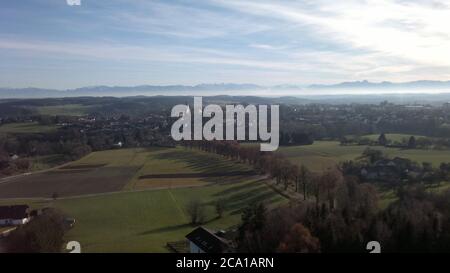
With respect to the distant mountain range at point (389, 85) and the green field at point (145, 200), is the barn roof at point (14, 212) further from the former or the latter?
the distant mountain range at point (389, 85)

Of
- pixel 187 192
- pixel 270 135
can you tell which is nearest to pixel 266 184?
pixel 187 192

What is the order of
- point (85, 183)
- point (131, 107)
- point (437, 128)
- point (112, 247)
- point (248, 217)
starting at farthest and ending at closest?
point (131, 107) → point (437, 128) → point (85, 183) → point (248, 217) → point (112, 247)

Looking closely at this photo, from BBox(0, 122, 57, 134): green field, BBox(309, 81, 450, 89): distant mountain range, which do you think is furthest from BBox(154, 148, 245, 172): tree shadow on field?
BBox(309, 81, 450, 89): distant mountain range

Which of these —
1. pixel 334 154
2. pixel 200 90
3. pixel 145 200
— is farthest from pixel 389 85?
pixel 145 200

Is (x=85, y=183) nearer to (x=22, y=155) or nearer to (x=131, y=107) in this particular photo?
(x=22, y=155)

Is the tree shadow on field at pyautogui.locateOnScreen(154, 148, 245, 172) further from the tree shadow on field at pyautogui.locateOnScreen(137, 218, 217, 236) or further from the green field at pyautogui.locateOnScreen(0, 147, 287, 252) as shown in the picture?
the tree shadow on field at pyautogui.locateOnScreen(137, 218, 217, 236)

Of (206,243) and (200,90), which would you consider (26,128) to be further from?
(200,90)
